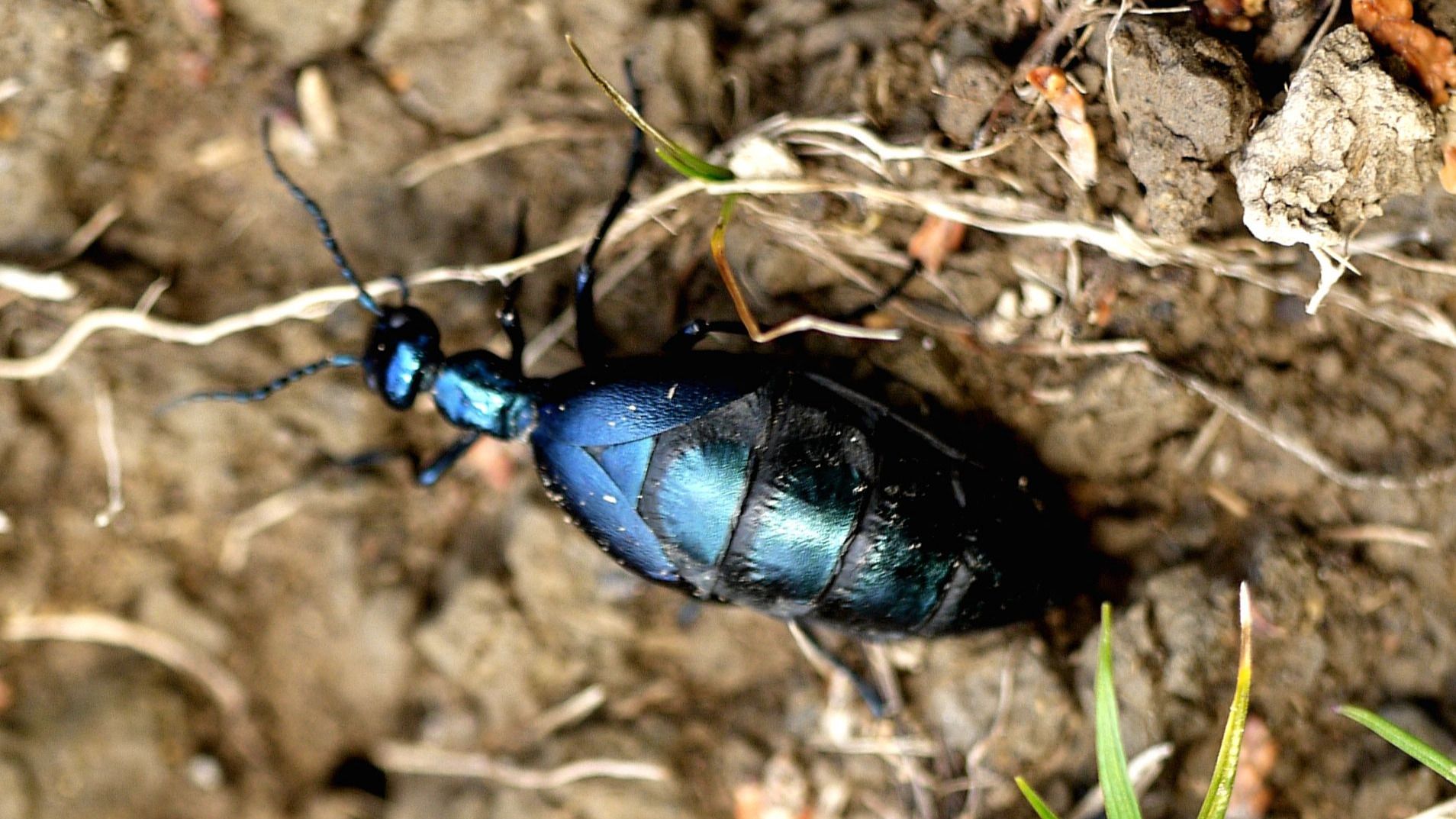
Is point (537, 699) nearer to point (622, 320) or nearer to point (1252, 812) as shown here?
point (622, 320)

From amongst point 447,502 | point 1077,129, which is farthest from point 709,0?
point 447,502

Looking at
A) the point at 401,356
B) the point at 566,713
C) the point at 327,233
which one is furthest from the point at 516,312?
the point at 566,713

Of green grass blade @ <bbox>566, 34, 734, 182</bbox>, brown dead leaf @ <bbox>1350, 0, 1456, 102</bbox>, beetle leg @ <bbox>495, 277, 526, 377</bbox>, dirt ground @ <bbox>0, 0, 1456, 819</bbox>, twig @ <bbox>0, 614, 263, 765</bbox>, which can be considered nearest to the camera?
brown dead leaf @ <bbox>1350, 0, 1456, 102</bbox>

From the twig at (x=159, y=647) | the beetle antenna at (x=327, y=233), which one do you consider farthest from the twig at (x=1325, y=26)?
the twig at (x=159, y=647)

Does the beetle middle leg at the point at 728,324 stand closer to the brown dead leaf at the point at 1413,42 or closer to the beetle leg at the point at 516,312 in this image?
the beetle leg at the point at 516,312

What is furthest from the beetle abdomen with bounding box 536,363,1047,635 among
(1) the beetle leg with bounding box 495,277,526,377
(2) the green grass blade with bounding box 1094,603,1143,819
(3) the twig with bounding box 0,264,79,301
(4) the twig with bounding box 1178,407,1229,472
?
(3) the twig with bounding box 0,264,79,301

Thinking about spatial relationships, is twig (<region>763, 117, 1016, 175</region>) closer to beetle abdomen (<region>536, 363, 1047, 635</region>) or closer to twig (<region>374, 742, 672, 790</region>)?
beetle abdomen (<region>536, 363, 1047, 635</region>)
